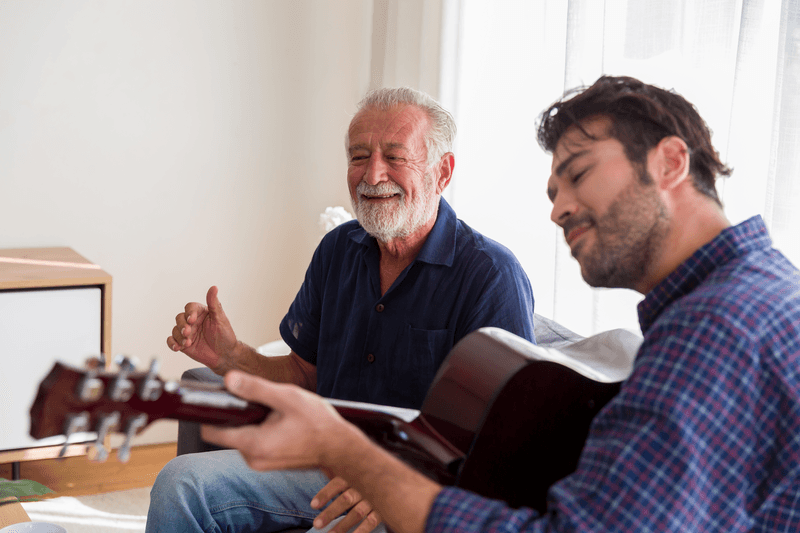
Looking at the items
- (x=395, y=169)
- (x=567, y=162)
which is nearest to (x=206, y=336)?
(x=395, y=169)

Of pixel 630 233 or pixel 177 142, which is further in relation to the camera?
pixel 177 142

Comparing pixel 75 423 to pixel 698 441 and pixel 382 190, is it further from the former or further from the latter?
pixel 382 190

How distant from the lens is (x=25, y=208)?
2.54 m

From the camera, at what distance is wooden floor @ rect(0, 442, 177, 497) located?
8.11 feet

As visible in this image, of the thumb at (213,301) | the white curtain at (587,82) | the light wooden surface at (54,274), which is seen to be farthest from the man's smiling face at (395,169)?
the light wooden surface at (54,274)

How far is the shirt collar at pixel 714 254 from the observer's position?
896 millimetres

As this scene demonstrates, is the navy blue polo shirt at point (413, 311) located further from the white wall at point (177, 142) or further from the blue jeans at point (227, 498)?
the white wall at point (177, 142)

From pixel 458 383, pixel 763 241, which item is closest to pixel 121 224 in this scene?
pixel 458 383

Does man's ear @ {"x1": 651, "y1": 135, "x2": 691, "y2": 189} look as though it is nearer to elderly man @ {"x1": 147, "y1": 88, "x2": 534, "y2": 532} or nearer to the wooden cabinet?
elderly man @ {"x1": 147, "y1": 88, "x2": 534, "y2": 532}

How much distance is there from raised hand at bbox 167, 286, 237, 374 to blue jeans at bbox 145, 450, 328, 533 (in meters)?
0.22

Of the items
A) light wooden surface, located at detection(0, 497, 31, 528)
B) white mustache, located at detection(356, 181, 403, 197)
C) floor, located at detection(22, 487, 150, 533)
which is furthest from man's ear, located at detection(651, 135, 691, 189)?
floor, located at detection(22, 487, 150, 533)

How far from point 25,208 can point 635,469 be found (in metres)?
2.46

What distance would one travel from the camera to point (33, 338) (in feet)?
6.98

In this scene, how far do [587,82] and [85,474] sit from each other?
220cm
